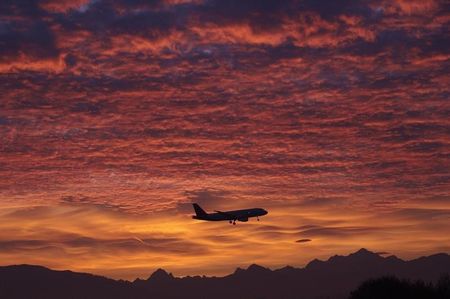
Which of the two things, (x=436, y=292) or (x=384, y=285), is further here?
(x=384, y=285)

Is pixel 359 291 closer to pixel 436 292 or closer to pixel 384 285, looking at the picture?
pixel 384 285

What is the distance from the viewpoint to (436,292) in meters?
104

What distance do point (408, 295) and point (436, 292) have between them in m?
4.31

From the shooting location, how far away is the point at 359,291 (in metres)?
113

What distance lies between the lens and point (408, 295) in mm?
106250

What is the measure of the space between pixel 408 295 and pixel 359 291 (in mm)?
9406

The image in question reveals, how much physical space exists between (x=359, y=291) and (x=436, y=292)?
44.2 feet

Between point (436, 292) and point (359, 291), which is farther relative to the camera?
point (359, 291)

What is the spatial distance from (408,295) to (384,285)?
561 centimetres

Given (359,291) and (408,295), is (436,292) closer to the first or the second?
(408,295)

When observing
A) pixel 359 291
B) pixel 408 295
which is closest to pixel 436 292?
pixel 408 295

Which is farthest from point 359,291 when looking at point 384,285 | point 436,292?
point 436,292
